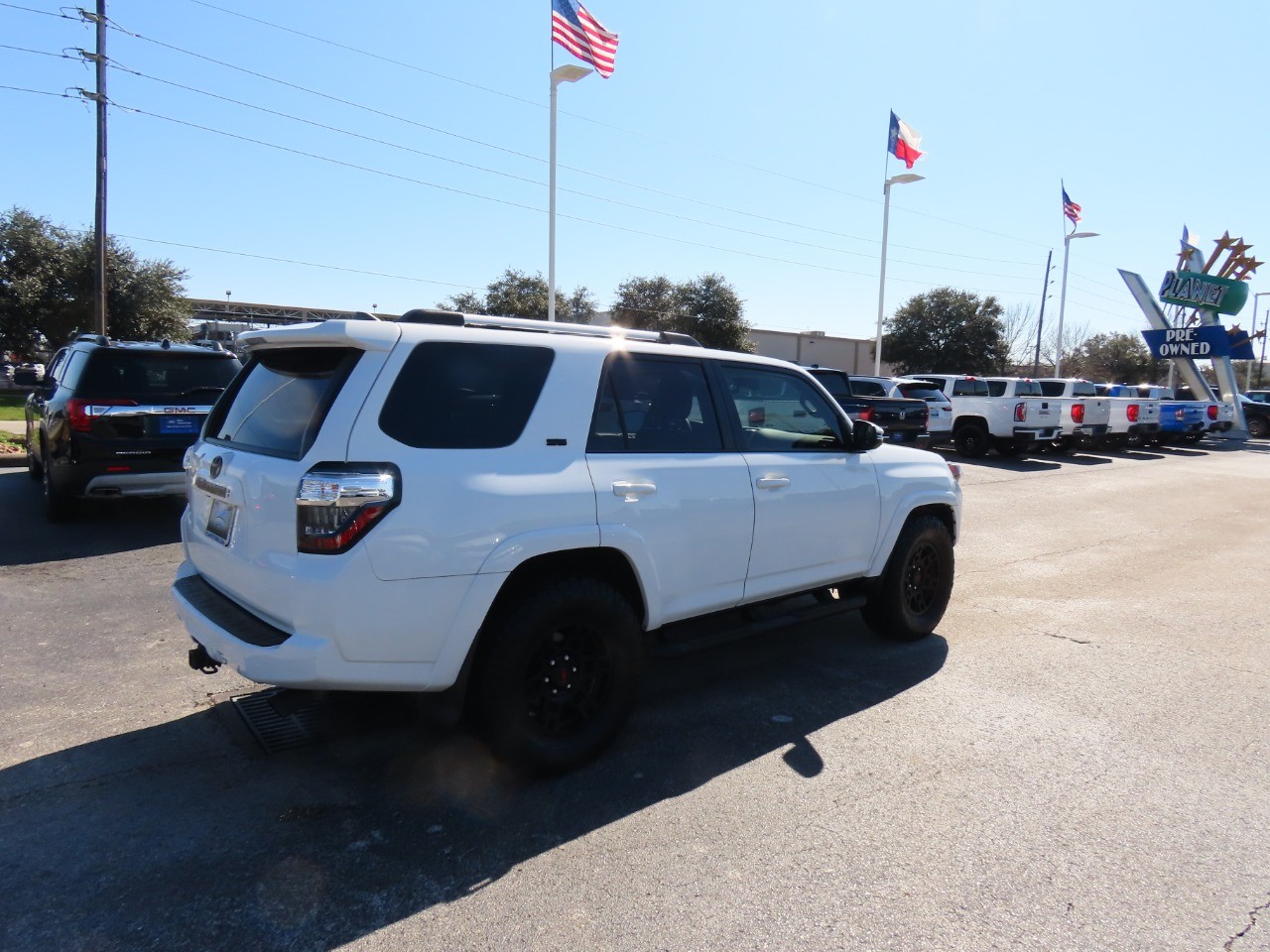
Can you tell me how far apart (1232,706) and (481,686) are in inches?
155

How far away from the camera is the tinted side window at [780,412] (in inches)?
→ 168

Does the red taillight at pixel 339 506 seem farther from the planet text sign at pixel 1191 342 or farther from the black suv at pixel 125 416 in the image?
the planet text sign at pixel 1191 342

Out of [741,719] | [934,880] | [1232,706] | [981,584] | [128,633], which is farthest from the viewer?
[981,584]

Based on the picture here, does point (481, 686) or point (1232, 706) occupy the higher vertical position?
point (481, 686)

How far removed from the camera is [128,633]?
5031 mm

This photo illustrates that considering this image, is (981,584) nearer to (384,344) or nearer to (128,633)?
(384,344)

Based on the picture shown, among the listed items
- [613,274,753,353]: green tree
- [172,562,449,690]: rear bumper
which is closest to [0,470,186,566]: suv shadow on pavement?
[172,562,449,690]: rear bumper

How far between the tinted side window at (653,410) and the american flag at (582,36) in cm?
1680

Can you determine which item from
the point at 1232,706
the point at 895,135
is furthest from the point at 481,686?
the point at 895,135

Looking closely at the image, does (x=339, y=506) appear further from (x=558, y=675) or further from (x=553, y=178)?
(x=553, y=178)

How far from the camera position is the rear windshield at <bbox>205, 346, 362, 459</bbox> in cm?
306

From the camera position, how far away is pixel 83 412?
7.35 m

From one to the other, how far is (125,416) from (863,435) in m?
6.45

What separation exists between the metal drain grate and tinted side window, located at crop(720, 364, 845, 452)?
7.98 ft
